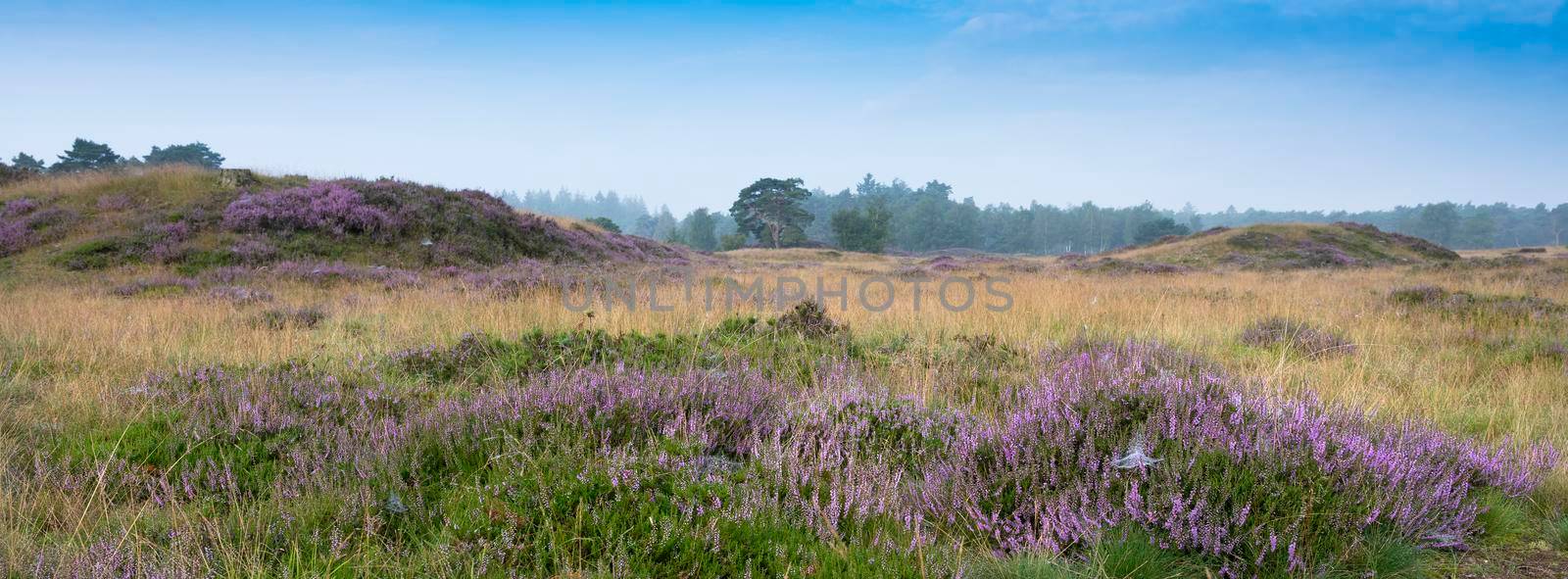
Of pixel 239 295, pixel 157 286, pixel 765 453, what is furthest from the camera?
pixel 157 286

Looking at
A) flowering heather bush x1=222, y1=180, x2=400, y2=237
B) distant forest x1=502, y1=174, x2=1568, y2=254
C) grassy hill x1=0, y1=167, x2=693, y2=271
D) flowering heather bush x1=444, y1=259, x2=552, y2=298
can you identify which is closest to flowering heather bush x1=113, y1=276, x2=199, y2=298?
grassy hill x1=0, y1=167, x2=693, y2=271

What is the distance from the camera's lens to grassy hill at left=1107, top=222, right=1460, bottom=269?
99.5 ft

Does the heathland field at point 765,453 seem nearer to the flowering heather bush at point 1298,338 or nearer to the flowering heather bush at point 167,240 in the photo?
the flowering heather bush at point 1298,338

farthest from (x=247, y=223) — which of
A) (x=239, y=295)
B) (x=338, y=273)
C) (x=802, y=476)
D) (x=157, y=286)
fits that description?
(x=802, y=476)

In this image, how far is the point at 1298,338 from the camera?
675 centimetres

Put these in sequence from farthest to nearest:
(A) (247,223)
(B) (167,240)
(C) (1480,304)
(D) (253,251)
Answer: (A) (247,223), (B) (167,240), (D) (253,251), (C) (1480,304)

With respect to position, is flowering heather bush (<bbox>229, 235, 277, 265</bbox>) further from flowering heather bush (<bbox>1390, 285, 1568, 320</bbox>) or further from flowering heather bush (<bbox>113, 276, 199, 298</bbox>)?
flowering heather bush (<bbox>1390, 285, 1568, 320</bbox>)

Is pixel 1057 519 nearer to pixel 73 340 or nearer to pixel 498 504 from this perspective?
pixel 498 504

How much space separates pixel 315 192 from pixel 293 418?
16838 millimetres

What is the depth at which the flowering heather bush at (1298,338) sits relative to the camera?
634cm

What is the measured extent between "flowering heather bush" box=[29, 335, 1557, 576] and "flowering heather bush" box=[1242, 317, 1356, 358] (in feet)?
11.2

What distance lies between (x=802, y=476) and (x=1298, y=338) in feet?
21.5

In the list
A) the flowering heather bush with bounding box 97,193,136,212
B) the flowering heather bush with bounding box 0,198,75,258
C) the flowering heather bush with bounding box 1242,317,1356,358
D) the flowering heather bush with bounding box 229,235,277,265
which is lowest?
the flowering heather bush with bounding box 1242,317,1356,358

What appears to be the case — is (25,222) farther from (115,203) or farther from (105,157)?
(105,157)
